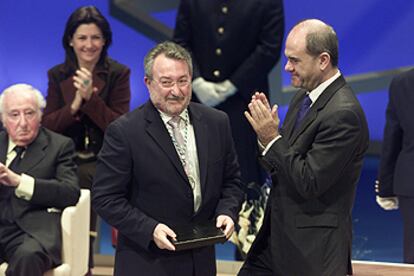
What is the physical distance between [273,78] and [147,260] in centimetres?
337

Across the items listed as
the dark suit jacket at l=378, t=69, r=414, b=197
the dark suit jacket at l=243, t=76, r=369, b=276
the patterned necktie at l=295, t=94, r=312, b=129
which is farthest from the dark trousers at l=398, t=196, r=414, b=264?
the patterned necktie at l=295, t=94, r=312, b=129

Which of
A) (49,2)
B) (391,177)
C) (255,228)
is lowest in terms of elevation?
(255,228)

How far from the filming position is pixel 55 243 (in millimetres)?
5340

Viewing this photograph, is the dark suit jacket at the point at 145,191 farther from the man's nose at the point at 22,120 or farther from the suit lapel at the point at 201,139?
the man's nose at the point at 22,120

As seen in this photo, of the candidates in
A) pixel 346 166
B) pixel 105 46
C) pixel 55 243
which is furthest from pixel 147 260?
pixel 105 46

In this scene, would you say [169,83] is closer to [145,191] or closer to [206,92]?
[145,191]

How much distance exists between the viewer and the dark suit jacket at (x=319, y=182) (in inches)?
151

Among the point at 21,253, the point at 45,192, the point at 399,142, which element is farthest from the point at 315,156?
the point at 21,253

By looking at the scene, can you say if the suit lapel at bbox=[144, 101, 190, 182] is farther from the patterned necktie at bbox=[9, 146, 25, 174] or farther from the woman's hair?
the woman's hair

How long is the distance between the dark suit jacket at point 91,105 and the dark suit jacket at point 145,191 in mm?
1931

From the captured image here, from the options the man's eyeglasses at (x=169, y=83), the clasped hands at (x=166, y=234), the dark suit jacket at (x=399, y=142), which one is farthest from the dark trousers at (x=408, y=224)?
the man's eyeglasses at (x=169, y=83)

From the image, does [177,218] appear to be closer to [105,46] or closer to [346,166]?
[346,166]

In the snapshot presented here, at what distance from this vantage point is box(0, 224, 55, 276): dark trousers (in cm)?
520

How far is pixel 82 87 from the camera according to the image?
588 cm
